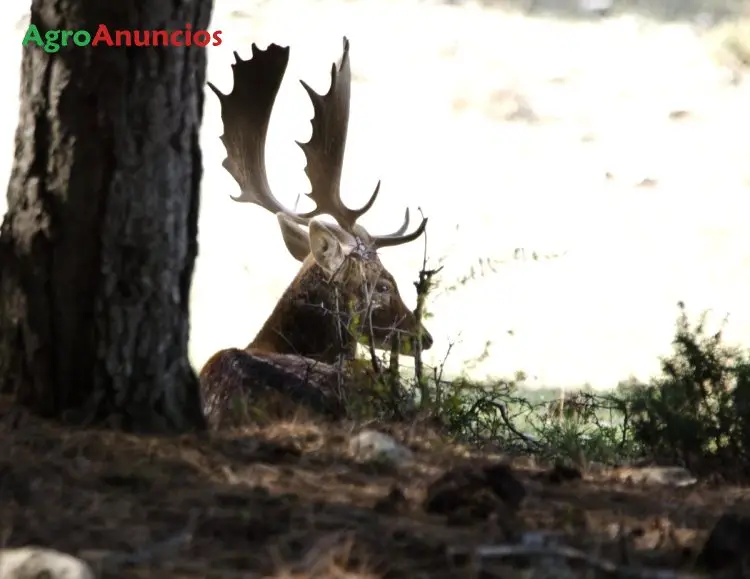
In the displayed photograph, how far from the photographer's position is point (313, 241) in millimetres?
5367

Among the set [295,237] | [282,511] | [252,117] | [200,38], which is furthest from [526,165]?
[282,511]

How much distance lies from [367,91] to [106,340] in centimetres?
786

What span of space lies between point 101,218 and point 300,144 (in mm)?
2753

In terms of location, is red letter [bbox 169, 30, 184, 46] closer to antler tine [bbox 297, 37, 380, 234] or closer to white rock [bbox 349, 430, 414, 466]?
white rock [bbox 349, 430, 414, 466]

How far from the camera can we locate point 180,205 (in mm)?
3006

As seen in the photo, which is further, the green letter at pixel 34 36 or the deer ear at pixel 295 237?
the deer ear at pixel 295 237

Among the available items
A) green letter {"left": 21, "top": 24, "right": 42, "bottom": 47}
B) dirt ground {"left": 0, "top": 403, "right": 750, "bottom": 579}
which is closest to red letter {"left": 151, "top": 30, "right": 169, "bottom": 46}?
green letter {"left": 21, "top": 24, "right": 42, "bottom": 47}

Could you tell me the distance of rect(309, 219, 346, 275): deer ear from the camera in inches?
207

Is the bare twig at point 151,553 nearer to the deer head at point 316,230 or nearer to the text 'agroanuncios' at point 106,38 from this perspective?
the text 'agroanuncios' at point 106,38

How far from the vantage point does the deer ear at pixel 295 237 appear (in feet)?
18.8

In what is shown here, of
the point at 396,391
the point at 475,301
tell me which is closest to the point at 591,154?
the point at 475,301

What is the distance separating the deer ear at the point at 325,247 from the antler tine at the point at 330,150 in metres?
0.35

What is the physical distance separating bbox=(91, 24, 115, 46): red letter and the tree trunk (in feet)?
0.05

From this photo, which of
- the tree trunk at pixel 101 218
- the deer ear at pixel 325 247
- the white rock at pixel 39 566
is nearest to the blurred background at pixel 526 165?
the deer ear at pixel 325 247
